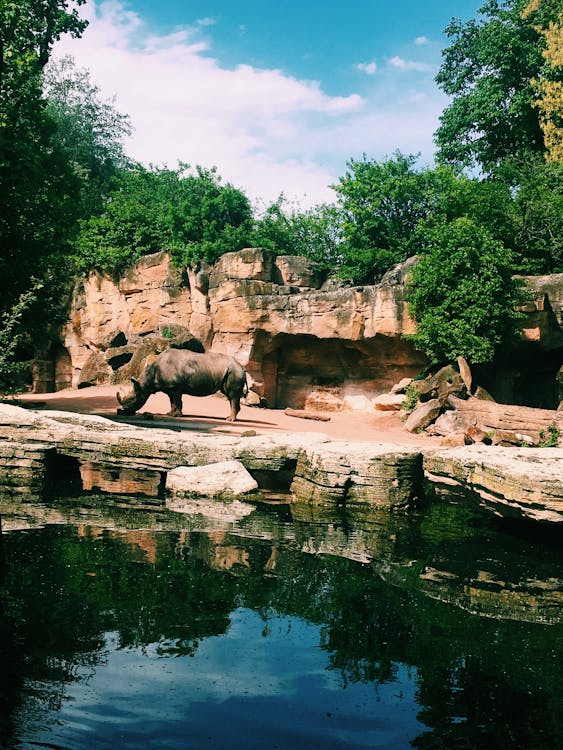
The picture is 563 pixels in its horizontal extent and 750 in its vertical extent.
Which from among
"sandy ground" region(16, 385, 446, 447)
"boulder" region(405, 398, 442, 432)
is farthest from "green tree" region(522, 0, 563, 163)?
"sandy ground" region(16, 385, 446, 447)

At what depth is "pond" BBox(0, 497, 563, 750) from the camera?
2.85 m

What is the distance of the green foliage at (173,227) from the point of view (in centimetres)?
2339

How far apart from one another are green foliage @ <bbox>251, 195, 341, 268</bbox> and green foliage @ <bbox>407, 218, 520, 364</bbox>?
5.72 meters

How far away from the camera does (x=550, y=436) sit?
43.0 feet

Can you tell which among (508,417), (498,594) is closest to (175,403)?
(508,417)

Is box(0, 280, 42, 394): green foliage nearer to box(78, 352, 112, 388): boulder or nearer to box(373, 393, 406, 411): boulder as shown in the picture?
box(78, 352, 112, 388): boulder

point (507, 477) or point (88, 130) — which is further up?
point (88, 130)

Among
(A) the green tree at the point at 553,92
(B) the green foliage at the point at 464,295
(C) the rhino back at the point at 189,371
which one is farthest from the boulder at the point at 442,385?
(A) the green tree at the point at 553,92

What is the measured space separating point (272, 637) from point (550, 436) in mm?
10800

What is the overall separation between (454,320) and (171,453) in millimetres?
10856

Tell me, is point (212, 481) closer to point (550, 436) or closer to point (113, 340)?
point (550, 436)

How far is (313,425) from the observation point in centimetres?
1533

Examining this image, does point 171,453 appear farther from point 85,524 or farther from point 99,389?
point 99,389

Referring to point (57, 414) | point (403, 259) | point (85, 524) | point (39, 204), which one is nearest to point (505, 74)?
point (403, 259)
